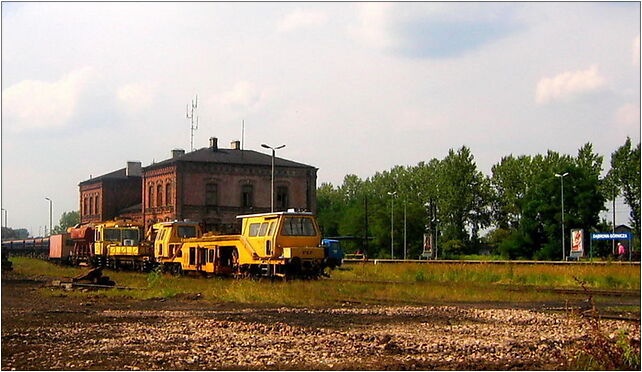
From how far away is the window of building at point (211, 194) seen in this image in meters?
69.6

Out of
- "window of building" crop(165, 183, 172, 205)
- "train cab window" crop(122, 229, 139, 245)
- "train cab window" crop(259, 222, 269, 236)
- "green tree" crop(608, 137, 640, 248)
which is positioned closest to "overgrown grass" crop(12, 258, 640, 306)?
"train cab window" crop(259, 222, 269, 236)

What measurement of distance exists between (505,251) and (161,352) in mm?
69444

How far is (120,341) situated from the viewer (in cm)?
1255

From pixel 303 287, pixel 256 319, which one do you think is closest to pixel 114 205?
pixel 303 287

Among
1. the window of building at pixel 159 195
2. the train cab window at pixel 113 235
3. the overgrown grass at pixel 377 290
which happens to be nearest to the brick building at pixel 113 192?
the window of building at pixel 159 195

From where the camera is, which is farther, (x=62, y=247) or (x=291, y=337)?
(x=62, y=247)

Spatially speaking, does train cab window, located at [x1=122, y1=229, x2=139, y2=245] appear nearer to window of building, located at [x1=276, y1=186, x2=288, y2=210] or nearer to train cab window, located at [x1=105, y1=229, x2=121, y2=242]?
train cab window, located at [x1=105, y1=229, x2=121, y2=242]

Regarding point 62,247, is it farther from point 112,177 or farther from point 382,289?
point 382,289

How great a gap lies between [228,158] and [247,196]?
3.78 m

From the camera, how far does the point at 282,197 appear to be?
7206cm

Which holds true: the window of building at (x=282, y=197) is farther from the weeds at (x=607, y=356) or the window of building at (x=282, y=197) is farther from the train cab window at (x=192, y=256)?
the weeds at (x=607, y=356)

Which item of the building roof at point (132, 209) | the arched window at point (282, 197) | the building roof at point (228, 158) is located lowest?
the building roof at point (132, 209)

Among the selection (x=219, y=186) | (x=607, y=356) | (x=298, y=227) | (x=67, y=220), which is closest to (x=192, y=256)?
(x=298, y=227)

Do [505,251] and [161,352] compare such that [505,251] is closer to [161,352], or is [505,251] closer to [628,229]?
[628,229]
